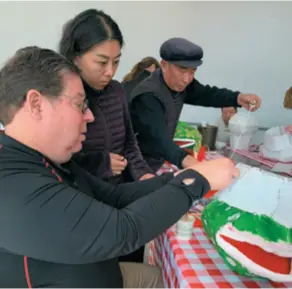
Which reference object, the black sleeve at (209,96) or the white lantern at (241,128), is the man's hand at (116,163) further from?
the white lantern at (241,128)

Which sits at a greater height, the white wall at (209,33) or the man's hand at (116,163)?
the white wall at (209,33)

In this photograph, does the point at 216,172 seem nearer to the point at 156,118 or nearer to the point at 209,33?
the point at 156,118

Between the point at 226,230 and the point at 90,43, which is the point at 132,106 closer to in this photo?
the point at 90,43

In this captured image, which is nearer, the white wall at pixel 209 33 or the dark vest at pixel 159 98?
the dark vest at pixel 159 98

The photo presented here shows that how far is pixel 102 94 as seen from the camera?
47.9 inches

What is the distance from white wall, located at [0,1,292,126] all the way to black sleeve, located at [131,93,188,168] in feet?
5.49

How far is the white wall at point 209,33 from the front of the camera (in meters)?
2.88

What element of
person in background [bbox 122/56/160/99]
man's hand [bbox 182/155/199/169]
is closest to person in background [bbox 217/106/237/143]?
person in background [bbox 122/56/160/99]

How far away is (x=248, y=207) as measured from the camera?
81 centimetres

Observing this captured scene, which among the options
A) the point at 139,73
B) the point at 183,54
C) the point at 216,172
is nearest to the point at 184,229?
the point at 216,172

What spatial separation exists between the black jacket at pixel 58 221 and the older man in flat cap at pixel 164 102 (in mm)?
662

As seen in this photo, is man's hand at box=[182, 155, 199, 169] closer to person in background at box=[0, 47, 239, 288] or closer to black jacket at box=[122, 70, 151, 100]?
person in background at box=[0, 47, 239, 288]

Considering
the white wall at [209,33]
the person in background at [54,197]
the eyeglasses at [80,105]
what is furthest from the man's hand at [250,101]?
the white wall at [209,33]

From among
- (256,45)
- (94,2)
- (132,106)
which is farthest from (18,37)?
(256,45)
